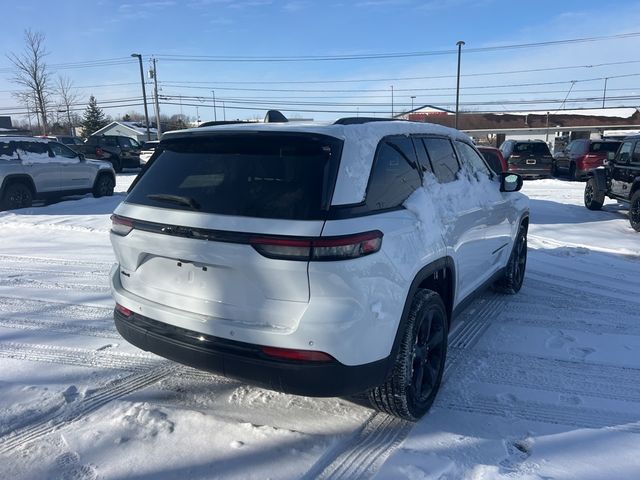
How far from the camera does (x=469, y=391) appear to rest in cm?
349

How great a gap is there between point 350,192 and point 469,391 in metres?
1.79

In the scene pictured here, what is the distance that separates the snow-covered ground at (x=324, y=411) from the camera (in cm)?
267

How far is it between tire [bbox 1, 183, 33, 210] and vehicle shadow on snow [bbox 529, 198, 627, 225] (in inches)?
445

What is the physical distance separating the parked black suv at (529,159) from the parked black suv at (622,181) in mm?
7663

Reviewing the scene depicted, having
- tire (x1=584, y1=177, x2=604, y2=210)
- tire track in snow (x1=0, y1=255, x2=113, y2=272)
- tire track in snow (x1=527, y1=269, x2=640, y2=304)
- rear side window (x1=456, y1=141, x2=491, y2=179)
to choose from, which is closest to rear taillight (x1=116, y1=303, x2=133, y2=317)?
rear side window (x1=456, y1=141, x2=491, y2=179)

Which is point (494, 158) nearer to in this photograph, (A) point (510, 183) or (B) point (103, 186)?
(A) point (510, 183)

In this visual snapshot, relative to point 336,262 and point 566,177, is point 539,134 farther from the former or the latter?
point 336,262

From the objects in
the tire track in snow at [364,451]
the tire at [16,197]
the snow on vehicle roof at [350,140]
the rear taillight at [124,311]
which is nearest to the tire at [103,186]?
the tire at [16,197]

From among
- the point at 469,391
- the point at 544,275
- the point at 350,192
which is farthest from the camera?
the point at 544,275

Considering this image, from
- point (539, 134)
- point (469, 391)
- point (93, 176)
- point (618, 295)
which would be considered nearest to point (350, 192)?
point (469, 391)

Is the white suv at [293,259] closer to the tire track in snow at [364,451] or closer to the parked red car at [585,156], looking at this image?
the tire track in snow at [364,451]

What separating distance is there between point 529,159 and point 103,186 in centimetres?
1556

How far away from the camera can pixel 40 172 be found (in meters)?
A: 11.9

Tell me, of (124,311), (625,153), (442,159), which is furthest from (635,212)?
(124,311)
